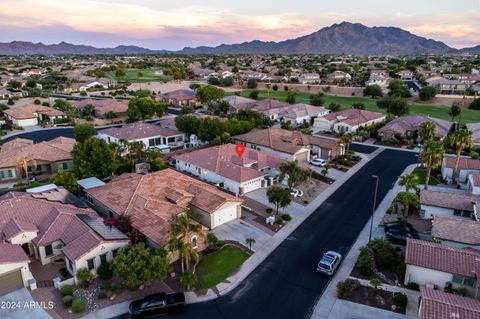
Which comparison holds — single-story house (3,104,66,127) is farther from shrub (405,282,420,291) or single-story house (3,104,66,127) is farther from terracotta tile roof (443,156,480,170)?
shrub (405,282,420,291)

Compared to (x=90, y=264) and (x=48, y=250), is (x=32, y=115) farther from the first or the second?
(x=90, y=264)

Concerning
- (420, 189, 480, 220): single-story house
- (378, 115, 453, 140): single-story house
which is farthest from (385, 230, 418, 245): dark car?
(378, 115, 453, 140): single-story house

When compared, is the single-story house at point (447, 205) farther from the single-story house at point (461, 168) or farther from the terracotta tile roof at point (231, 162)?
the terracotta tile roof at point (231, 162)

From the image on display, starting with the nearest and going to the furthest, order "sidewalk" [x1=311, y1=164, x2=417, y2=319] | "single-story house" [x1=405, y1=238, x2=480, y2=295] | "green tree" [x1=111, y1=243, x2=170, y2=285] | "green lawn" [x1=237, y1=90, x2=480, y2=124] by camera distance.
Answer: "sidewalk" [x1=311, y1=164, x2=417, y2=319], "green tree" [x1=111, y1=243, x2=170, y2=285], "single-story house" [x1=405, y1=238, x2=480, y2=295], "green lawn" [x1=237, y1=90, x2=480, y2=124]

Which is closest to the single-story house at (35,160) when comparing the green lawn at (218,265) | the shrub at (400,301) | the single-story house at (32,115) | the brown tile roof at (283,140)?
the brown tile roof at (283,140)

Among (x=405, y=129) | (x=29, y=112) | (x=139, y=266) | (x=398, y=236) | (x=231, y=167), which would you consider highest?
(x=29, y=112)

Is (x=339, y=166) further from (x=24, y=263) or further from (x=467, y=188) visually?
(x=24, y=263)

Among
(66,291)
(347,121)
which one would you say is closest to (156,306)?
(66,291)
